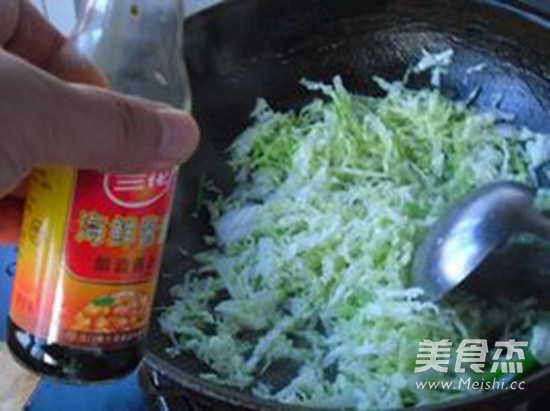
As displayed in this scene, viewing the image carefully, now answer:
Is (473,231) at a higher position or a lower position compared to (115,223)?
lower

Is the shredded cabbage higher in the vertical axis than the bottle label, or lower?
lower

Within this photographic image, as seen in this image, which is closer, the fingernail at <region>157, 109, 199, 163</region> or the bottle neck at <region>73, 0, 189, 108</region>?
the fingernail at <region>157, 109, 199, 163</region>

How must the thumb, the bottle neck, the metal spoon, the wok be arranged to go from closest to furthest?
1. the thumb
2. the bottle neck
3. the metal spoon
4. the wok

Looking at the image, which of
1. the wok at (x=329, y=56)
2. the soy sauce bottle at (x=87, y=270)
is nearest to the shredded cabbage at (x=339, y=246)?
the wok at (x=329, y=56)

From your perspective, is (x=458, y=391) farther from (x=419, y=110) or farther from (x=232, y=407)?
(x=419, y=110)

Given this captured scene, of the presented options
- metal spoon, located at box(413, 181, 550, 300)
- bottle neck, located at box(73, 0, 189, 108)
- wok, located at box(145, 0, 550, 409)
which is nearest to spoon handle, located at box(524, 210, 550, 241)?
metal spoon, located at box(413, 181, 550, 300)

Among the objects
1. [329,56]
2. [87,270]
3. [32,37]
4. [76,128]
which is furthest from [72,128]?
[329,56]

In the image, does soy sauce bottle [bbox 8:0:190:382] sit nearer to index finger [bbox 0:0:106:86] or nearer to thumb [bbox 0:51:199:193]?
thumb [bbox 0:51:199:193]

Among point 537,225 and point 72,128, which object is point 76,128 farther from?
point 537,225
